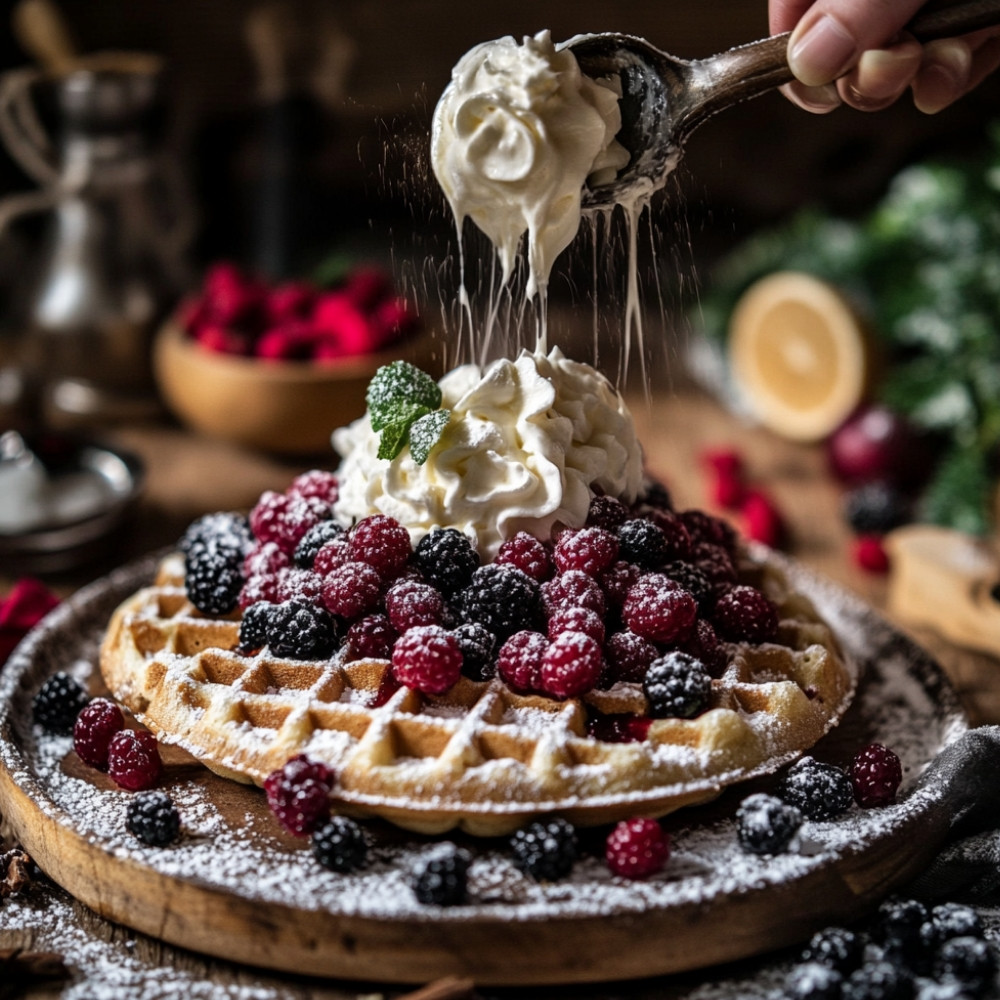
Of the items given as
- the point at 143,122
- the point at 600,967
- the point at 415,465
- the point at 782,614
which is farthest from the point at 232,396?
the point at 600,967

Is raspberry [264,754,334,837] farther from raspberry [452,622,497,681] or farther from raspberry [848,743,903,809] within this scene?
raspberry [848,743,903,809]

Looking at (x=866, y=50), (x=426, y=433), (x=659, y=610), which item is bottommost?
(x=659, y=610)

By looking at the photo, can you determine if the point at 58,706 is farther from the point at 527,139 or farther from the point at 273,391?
the point at 273,391

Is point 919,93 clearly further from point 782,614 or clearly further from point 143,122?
point 143,122

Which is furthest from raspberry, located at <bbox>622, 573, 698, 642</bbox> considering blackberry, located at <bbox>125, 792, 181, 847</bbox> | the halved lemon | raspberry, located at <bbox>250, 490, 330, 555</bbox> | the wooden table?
the halved lemon

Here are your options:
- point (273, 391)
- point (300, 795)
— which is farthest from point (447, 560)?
point (273, 391)

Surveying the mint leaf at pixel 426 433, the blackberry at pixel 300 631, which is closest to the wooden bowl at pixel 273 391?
the mint leaf at pixel 426 433
